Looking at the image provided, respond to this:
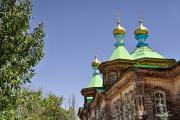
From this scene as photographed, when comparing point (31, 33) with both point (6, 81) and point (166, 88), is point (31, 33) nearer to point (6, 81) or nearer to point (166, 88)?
point (6, 81)

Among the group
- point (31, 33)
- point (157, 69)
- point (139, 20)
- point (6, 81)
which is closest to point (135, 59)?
point (139, 20)

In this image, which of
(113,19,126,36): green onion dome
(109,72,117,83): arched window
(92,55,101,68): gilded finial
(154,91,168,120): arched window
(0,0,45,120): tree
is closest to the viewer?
(0,0,45,120): tree

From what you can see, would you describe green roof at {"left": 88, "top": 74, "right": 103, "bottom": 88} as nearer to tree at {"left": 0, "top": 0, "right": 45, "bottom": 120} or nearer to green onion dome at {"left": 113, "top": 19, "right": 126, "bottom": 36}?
green onion dome at {"left": 113, "top": 19, "right": 126, "bottom": 36}

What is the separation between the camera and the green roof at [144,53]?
30.0 m

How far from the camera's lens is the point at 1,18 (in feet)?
55.0

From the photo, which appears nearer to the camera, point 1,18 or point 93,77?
point 1,18

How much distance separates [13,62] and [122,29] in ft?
72.6

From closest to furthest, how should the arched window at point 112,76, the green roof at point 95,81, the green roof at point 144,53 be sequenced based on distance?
1. the green roof at point 144,53
2. the arched window at point 112,76
3. the green roof at point 95,81

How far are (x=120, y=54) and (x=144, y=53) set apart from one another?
3.35 m

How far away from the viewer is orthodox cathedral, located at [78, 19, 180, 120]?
20.9 metres

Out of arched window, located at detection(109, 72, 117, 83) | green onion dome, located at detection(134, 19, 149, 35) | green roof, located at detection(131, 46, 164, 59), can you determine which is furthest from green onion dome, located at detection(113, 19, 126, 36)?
arched window, located at detection(109, 72, 117, 83)

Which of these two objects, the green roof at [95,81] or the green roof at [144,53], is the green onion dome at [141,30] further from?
the green roof at [95,81]

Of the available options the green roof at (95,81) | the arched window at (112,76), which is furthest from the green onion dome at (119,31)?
the green roof at (95,81)

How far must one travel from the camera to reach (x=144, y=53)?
30422 millimetres
